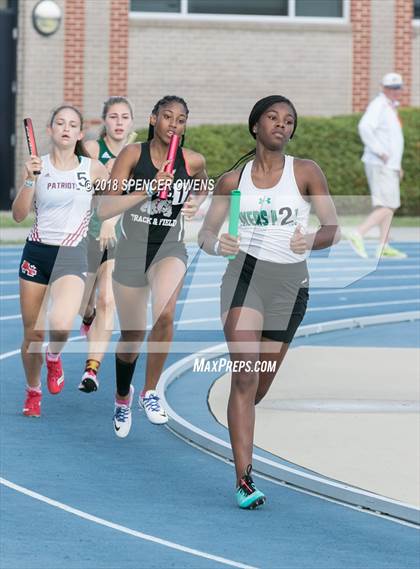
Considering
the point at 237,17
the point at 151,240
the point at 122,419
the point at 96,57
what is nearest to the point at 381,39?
the point at 237,17

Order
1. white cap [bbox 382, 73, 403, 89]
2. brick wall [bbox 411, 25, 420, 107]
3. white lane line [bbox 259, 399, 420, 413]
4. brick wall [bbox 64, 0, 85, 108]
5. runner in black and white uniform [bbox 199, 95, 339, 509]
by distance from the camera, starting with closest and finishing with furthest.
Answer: runner in black and white uniform [bbox 199, 95, 339, 509], white lane line [bbox 259, 399, 420, 413], white cap [bbox 382, 73, 403, 89], brick wall [bbox 64, 0, 85, 108], brick wall [bbox 411, 25, 420, 107]

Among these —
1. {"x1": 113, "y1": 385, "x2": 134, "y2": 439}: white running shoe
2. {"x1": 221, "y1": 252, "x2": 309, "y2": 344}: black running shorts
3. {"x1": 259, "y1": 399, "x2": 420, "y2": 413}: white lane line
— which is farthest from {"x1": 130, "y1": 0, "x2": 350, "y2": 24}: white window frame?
{"x1": 221, "y1": 252, "x2": 309, "y2": 344}: black running shorts

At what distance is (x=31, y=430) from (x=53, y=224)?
5.19 feet

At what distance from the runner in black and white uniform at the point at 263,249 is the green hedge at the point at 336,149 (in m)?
19.5

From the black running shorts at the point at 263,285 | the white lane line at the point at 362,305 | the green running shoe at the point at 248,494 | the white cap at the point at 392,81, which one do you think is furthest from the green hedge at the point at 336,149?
the black running shorts at the point at 263,285

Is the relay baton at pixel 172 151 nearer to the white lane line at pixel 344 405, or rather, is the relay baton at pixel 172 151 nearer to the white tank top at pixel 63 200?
the white tank top at pixel 63 200

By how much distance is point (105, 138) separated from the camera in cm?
1192

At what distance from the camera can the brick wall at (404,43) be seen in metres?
31.4

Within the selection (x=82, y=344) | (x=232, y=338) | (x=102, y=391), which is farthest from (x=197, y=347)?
(x=232, y=338)

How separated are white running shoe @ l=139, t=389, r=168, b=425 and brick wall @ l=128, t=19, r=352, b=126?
2001 cm

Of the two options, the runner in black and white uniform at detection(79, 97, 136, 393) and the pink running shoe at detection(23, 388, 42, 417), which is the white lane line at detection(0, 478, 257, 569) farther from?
the runner in black and white uniform at detection(79, 97, 136, 393)

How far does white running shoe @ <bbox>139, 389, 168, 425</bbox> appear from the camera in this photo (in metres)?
10.4

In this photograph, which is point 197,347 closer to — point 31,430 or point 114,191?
point 31,430

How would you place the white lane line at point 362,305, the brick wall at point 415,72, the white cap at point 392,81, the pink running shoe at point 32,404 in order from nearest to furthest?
the pink running shoe at point 32,404
the white lane line at point 362,305
the white cap at point 392,81
the brick wall at point 415,72
